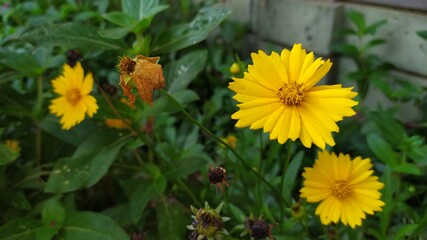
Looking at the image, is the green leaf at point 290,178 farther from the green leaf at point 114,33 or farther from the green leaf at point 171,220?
the green leaf at point 114,33

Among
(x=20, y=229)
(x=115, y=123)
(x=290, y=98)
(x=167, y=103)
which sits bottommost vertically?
(x=20, y=229)

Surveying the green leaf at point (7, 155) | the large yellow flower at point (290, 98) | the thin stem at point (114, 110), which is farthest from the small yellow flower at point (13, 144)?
the large yellow flower at point (290, 98)

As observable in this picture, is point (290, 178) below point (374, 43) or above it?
below

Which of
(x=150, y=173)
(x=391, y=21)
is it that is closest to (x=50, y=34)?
(x=150, y=173)

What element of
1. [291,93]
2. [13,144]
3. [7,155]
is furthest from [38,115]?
[291,93]

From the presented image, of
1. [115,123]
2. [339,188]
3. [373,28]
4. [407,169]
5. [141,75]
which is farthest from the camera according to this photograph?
[373,28]

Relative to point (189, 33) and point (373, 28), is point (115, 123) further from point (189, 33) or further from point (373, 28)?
point (373, 28)
